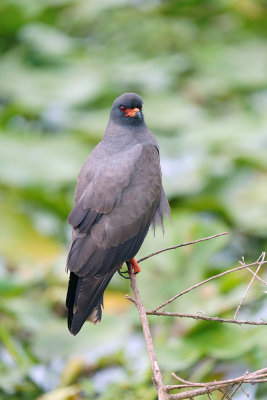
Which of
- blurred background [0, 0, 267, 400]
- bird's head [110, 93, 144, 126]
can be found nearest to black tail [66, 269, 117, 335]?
bird's head [110, 93, 144, 126]

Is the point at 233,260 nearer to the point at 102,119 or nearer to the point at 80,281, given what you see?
the point at 102,119

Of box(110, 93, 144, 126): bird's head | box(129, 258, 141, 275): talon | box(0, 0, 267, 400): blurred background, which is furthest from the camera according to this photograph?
box(0, 0, 267, 400): blurred background

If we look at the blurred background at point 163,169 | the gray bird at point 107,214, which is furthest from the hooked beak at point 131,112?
the blurred background at point 163,169

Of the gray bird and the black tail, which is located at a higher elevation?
the gray bird

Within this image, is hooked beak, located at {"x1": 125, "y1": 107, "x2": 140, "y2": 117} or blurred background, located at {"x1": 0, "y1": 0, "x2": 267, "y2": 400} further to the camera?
blurred background, located at {"x1": 0, "y1": 0, "x2": 267, "y2": 400}

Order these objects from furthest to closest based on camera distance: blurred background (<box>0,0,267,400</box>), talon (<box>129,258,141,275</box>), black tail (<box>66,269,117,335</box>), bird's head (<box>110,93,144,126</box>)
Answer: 1. blurred background (<box>0,0,267,400</box>)
2. bird's head (<box>110,93,144,126</box>)
3. talon (<box>129,258,141,275</box>)
4. black tail (<box>66,269,117,335</box>)

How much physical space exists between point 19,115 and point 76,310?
3.49 m

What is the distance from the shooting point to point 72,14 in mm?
7707

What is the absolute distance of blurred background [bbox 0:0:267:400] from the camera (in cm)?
377

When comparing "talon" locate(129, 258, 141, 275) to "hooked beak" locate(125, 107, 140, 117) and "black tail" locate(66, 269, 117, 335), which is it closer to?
"black tail" locate(66, 269, 117, 335)

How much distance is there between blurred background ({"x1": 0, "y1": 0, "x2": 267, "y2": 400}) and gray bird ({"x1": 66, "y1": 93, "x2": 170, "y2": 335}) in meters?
0.75

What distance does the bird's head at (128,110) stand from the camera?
3072 millimetres

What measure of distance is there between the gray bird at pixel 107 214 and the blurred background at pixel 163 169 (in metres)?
0.75

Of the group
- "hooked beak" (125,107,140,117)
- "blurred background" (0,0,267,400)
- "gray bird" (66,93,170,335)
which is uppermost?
"hooked beak" (125,107,140,117)
